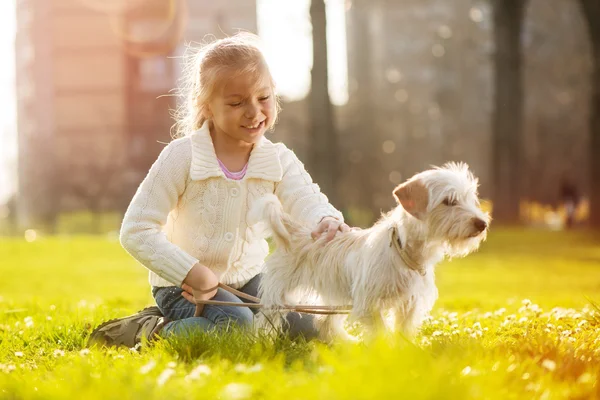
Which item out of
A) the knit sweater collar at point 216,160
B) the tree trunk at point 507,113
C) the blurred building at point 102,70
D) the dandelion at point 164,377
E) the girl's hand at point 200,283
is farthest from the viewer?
the blurred building at point 102,70

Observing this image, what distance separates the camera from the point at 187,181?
536cm

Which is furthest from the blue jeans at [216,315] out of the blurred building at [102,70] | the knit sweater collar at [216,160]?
the blurred building at [102,70]

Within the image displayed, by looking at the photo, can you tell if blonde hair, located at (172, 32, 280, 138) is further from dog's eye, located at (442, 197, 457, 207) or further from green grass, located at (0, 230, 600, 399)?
green grass, located at (0, 230, 600, 399)

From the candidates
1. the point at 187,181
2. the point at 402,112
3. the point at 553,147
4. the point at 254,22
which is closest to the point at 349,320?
the point at 187,181

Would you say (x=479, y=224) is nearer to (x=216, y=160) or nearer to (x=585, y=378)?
(x=585, y=378)

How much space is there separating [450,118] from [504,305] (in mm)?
29448

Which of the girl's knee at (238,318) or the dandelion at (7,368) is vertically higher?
the dandelion at (7,368)

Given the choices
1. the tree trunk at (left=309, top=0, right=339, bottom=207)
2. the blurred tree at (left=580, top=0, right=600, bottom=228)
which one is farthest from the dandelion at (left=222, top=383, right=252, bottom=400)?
the blurred tree at (left=580, top=0, right=600, bottom=228)

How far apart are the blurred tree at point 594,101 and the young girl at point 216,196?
18027mm

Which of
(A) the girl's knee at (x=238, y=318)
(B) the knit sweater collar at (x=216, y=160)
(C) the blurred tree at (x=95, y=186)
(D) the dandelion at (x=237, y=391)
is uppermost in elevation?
(B) the knit sweater collar at (x=216, y=160)

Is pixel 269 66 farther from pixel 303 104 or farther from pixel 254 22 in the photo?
pixel 254 22

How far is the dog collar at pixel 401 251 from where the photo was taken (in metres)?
4.44

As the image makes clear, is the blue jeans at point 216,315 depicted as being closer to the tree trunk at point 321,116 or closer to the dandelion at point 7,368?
the dandelion at point 7,368

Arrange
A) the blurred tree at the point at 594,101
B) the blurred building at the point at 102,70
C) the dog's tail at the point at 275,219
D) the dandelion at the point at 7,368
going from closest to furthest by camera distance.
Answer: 1. the dandelion at the point at 7,368
2. the dog's tail at the point at 275,219
3. the blurred tree at the point at 594,101
4. the blurred building at the point at 102,70
